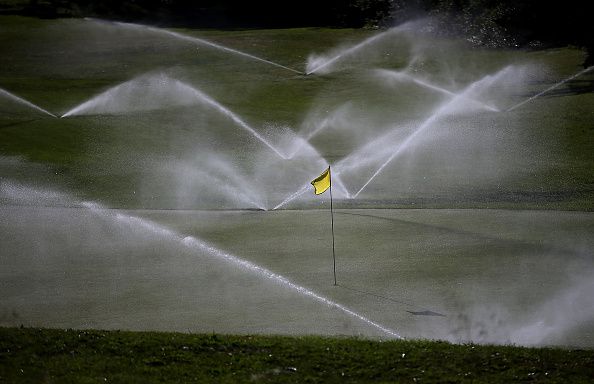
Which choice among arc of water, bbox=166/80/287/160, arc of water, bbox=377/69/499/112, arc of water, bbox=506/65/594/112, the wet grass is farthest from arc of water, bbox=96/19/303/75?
arc of water, bbox=506/65/594/112

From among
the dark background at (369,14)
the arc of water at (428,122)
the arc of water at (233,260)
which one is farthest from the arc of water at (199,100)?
the dark background at (369,14)

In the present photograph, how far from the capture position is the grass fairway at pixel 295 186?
12.2 meters

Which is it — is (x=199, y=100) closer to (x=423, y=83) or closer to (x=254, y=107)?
(x=254, y=107)

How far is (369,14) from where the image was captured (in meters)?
49.8

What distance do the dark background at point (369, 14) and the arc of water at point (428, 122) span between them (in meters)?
4.81

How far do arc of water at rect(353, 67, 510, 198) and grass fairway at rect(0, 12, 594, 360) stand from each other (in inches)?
4.7

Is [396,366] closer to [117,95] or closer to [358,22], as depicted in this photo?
[117,95]

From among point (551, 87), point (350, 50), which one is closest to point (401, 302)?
point (551, 87)

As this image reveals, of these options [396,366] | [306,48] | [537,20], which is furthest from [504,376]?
[537,20]

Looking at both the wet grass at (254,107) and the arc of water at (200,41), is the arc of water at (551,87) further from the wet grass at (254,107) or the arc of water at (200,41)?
the arc of water at (200,41)

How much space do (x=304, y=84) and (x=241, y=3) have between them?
58.0ft

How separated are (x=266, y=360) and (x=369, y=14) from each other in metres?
41.7

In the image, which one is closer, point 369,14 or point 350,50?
point 350,50

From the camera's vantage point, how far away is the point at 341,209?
18.9 meters
